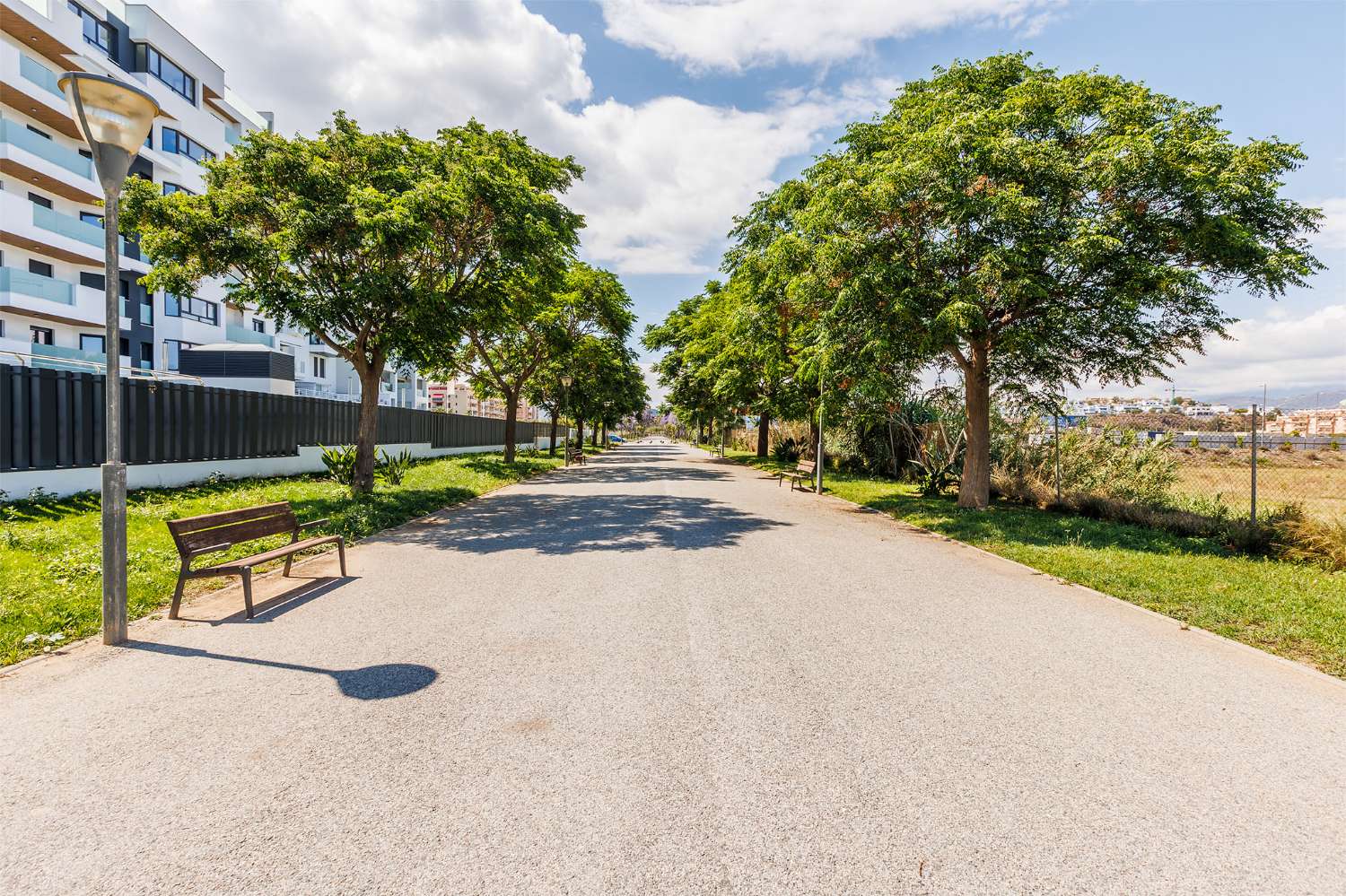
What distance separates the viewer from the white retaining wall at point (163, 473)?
9.23 metres

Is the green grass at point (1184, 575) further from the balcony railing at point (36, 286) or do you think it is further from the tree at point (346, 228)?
the balcony railing at point (36, 286)

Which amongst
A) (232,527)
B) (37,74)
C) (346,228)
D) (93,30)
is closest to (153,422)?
(346,228)

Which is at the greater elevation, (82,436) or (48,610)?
(82,436)

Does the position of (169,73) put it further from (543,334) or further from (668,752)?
(668,752)

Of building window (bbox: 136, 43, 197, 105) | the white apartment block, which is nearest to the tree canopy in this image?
the white apartment block

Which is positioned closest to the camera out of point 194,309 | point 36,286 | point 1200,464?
point 1200,464

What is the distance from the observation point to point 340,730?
341 cm

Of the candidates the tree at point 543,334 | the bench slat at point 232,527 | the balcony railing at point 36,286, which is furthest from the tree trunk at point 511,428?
the bench slat at point 232,527

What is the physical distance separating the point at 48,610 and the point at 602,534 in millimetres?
6258

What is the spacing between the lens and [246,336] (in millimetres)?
36438

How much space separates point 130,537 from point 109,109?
548cm

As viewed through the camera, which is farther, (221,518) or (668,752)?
(221,518)

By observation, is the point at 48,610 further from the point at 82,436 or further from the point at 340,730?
the point at 82,436

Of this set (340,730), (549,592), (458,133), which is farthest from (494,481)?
(340,730)
